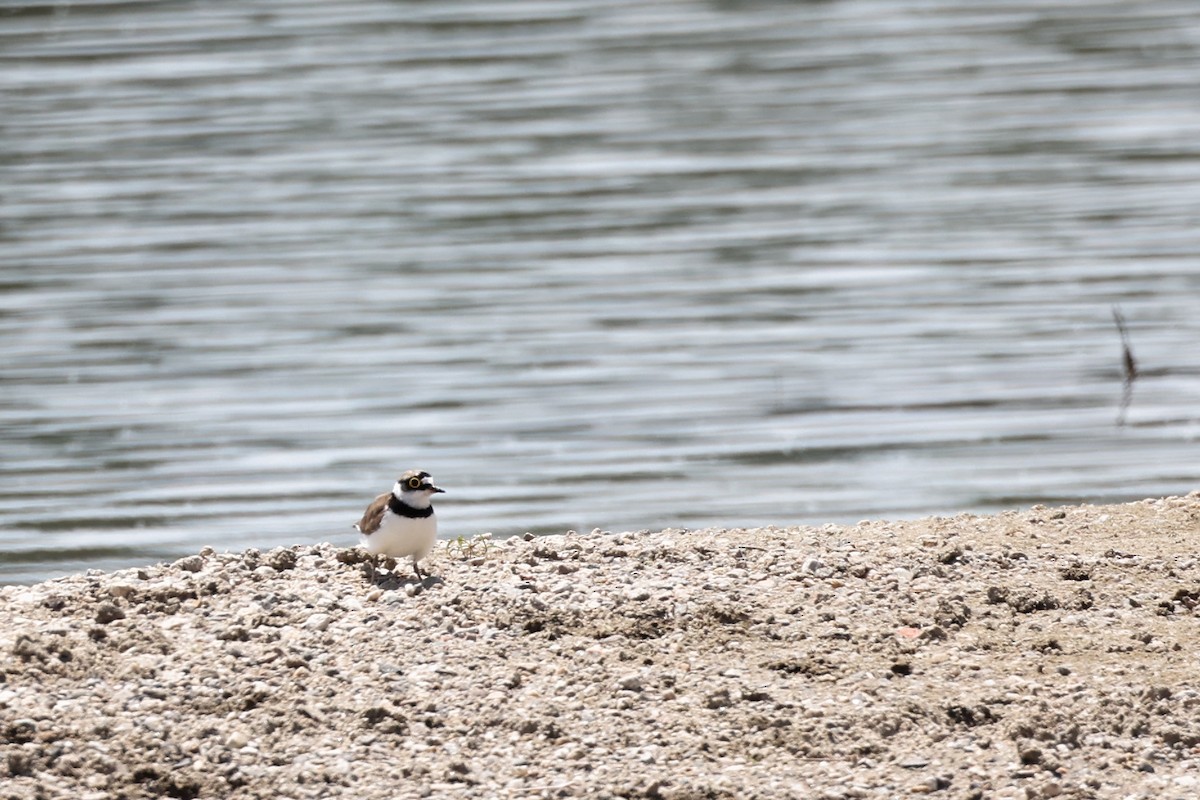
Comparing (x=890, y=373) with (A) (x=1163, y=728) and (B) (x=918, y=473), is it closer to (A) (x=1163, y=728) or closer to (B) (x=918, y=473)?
(B) (x=918, y=473)

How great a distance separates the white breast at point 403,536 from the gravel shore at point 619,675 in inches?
5.2

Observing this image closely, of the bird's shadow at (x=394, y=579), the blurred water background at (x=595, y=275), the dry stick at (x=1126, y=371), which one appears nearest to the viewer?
the bird's shadow at (x=394, y=579)

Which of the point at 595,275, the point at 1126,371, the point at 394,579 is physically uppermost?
the point at 595,275

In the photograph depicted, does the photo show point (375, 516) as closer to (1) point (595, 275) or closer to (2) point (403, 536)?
(2) point (403, 536)

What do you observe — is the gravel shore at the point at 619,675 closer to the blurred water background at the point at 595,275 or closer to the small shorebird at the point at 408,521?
the small shorebird at the point at 408,521

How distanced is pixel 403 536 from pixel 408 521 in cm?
6

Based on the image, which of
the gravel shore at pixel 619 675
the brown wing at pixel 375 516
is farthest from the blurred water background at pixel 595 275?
the gravel shore at pixel 619 675

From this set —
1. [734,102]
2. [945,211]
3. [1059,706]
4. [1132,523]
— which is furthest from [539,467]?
[734,102]

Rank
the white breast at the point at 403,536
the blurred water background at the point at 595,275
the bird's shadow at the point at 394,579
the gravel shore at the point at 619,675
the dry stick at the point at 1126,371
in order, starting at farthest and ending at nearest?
the dry stick at the point at 1126,371
the blurred water background at the point at 595,275
the bird's shadow at the point at 394,579
the white breast at the point at 403,536
the gravel shore at the point at 619,675

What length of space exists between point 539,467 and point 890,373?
235 cm

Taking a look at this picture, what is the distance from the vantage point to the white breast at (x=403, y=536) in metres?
7.12

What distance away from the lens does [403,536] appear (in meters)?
7.15

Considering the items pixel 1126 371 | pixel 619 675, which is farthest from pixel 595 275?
pixel 619 675

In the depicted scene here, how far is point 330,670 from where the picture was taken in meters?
6.47
